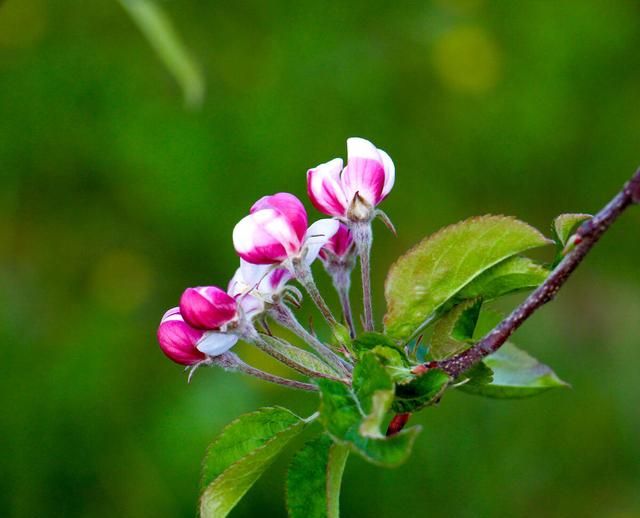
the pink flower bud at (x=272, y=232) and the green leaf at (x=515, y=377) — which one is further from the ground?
the pink flower bud at (x=272, y=232)

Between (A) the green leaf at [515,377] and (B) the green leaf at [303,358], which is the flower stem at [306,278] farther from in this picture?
(A) the green leaf at [515,377]

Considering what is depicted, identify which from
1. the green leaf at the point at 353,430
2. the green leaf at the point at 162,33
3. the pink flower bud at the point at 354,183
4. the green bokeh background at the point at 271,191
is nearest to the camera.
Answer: the green leaf at the point at 353,430

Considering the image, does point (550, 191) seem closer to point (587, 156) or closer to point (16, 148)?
point (587, 156)

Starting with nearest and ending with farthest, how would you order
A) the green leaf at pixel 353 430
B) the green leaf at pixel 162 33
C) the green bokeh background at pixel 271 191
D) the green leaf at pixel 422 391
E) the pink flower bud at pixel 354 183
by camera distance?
1. the green leaf at pixel 353 430
2. the green leaf at pixel 422 391
3. the pink flower bud at pixel 354 183
4. the green leaf at pixel 162 33
5. the green bokeh background at pixel 271 191

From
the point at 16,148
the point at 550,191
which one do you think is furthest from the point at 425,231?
the point at 16,148

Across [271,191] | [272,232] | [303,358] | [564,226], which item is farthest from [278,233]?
[271,191]

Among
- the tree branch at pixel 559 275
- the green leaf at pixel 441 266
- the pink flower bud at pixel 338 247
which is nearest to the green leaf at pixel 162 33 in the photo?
the pink flower bud at pixel 338 247
